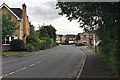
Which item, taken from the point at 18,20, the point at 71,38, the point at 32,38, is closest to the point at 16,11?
the point at 18,20

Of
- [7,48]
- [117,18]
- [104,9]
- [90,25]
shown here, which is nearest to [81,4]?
[104,9]

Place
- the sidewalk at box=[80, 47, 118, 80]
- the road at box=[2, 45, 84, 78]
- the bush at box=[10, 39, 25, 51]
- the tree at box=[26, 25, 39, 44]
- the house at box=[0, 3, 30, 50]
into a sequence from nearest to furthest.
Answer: the sidewalk at box=[80, 47, 118, 80] < the road at box=[2, 45, 84, 78] < the bush at box=[10, 39, 25, 51] < the house at box=[0, 3, 30, 50] < the tree at box=[26, 25, 39, 44]

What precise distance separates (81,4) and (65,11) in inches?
125

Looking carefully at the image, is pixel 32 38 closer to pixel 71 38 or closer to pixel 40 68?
pixel 40 68

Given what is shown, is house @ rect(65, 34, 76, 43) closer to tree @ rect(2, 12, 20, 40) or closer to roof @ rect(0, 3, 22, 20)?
roof @ rect(0, 3, 22, 20)

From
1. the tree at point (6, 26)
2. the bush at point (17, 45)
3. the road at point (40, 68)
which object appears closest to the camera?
the road at point (40, 68)

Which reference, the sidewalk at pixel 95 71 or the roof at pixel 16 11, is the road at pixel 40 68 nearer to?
the sidewalk at pixel 95 71

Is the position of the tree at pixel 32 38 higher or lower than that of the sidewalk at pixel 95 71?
higher

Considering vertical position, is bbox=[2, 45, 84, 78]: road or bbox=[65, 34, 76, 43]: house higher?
bbox=[65, 34, 76, 43]: house

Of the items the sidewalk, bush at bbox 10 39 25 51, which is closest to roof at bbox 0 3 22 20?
bush at bbox 10 39 25 51

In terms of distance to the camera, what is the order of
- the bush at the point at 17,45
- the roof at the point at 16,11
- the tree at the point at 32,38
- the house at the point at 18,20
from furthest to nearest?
1. the tree at the point at 32,38
2. the roof at the point at 16,11
3. the house at the point at 18,20
4. the bush at the point at 17,45

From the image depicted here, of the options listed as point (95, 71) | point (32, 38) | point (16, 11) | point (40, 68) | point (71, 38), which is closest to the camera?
point (95, 71)

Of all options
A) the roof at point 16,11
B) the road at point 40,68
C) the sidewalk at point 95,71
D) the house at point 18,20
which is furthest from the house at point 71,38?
the sidewalk at point 95,71

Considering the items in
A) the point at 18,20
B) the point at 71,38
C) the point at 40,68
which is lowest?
the point at 40,68
